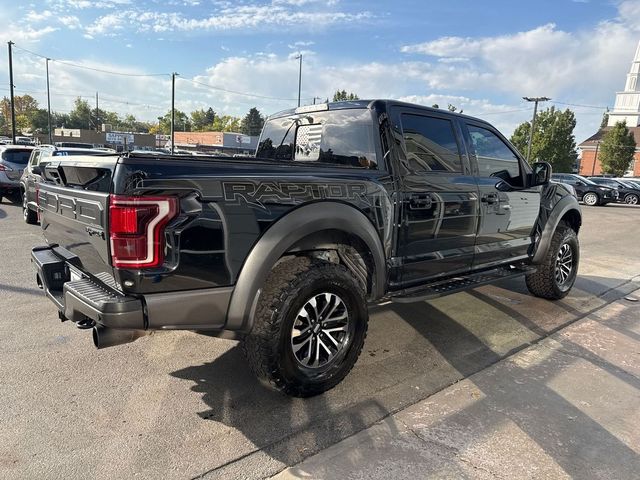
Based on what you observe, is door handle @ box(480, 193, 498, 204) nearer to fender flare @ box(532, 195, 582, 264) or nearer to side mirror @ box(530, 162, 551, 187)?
side mirror @ box(530, 162, 551, 187)

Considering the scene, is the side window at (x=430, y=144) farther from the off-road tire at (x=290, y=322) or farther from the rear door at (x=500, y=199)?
the off-road tire at (x=290, y=322)

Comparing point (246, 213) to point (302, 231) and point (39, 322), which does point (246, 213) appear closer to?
point (302, 231)

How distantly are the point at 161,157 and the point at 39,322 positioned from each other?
2645 mm

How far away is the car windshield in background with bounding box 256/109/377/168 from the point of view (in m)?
3.79

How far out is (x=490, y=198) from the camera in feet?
14.9

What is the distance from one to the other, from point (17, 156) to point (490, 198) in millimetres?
12396

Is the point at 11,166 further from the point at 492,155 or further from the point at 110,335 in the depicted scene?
the point at 492,155

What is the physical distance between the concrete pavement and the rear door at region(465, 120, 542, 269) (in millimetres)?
1127

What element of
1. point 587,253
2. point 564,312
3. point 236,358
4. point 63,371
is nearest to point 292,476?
point 236,358

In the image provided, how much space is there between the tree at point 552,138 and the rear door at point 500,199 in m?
A: 48.2

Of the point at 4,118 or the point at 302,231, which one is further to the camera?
the point at 4,118

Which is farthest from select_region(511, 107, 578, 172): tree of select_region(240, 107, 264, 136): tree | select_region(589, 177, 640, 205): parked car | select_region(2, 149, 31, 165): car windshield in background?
select_region(240, 107, 264, 136): tree

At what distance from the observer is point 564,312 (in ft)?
17.6

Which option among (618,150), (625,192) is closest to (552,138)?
(618,150)
